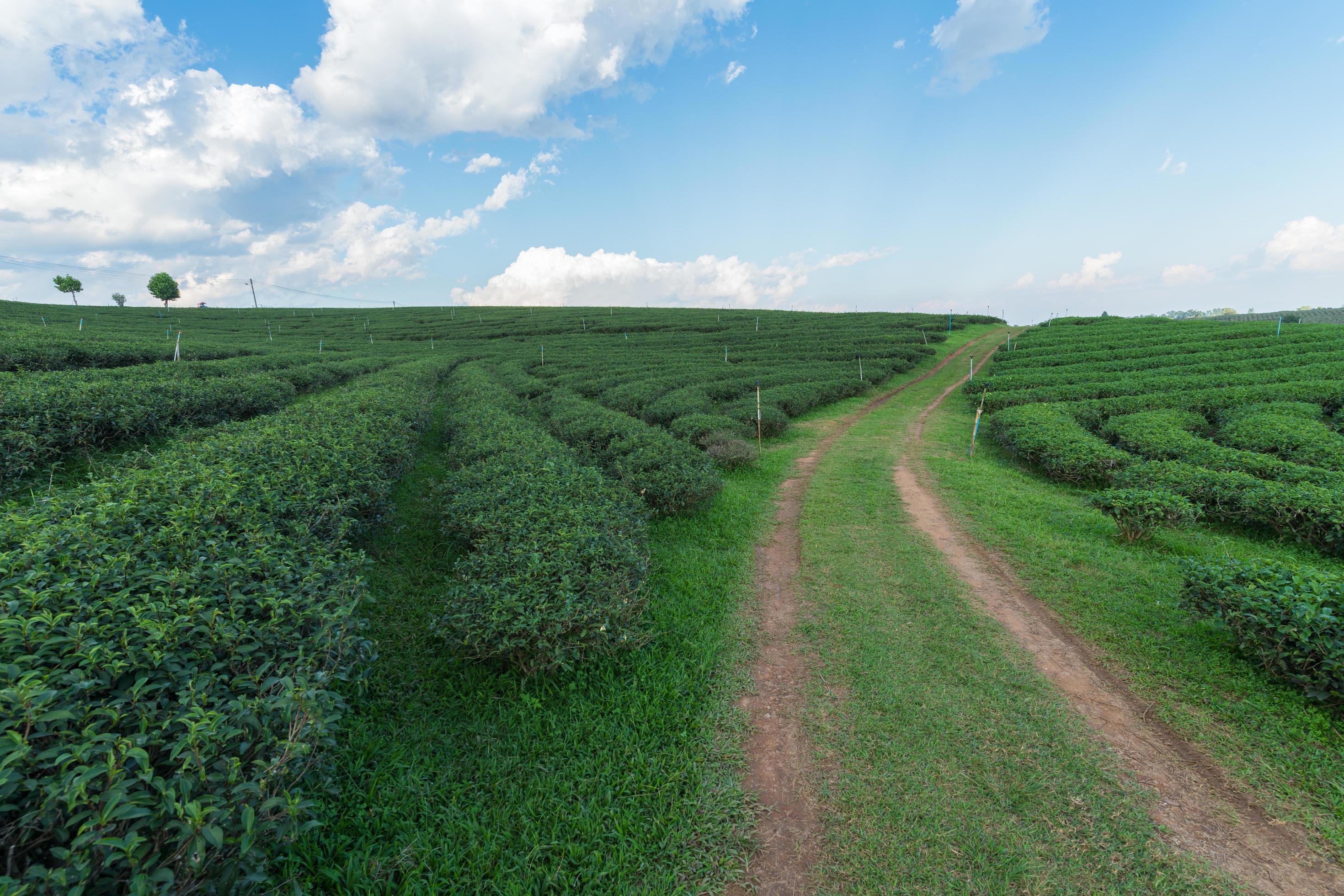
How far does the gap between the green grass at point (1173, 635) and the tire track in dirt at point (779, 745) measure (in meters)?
3.29

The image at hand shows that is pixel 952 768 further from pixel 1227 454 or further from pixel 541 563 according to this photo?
pixel 1227 454

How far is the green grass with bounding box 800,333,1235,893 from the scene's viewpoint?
3.36 meters

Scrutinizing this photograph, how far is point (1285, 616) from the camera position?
15.7 feet

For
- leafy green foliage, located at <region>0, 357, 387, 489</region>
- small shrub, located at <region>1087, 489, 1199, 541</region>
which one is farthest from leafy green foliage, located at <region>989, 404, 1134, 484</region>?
leafy green foliage, located at <region>0, 357, 387, 489</region>

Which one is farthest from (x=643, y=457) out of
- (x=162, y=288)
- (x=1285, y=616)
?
(x=162, y=288)

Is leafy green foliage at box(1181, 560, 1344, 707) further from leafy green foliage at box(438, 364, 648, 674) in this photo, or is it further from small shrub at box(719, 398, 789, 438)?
small shrub at box(719, 398, 789, 438)

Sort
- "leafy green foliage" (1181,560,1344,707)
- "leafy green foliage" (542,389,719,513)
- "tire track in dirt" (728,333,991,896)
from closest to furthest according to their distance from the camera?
"tire track in dirt" (728,333,991,896), "leafy green foliage" (1181,560,1344,707), "leafy green foliage" (542,389,719,513)

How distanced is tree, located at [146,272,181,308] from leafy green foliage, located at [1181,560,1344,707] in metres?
84.7

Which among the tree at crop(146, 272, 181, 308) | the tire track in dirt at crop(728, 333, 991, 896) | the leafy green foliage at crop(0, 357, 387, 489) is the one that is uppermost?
the tree at crop(146, 272, 181, 308)

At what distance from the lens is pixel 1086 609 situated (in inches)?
249

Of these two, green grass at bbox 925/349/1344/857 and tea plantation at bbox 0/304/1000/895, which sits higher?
tea plantation at bbox 0/304/1000/895

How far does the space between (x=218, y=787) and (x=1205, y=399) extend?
76.4ft

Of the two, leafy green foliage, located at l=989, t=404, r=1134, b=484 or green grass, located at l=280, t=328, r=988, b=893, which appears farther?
leafy green foliage, located at l=989, t=404, r=1134, b=484

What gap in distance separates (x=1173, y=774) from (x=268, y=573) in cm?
720
